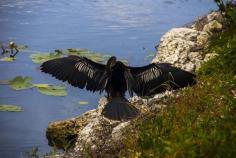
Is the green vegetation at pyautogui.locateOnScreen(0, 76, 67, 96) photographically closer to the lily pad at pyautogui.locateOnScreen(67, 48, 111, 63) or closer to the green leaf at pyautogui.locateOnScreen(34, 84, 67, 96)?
the green leaf at pyautogui.locateOnScreen(34, 84, 67, 96)

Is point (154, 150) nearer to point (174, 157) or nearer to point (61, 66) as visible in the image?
point (174, 157)

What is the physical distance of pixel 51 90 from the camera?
1137cm

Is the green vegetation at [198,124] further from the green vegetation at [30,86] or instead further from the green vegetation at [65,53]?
the green vegetation at [65,53]

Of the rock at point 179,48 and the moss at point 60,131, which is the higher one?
the rock at point 179,48

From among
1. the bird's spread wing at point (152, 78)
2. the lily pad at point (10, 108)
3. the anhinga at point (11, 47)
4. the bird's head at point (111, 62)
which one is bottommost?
the lily pad at point (10, 108)

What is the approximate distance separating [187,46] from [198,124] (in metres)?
5.75

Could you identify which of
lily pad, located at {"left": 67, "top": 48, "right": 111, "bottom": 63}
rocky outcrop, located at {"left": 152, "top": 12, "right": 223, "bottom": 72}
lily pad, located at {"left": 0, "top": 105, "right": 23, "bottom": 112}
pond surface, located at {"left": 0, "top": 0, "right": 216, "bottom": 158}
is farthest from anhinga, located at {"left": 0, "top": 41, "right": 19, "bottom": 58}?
rocky outcrop, located at {"left": 152, "top": 12, "right": 223, "bottom": 72}

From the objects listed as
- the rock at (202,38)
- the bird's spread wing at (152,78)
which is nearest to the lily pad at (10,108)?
the rock at (202,38)

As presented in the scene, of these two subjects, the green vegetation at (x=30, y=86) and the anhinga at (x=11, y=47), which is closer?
the green vegetation at (x=30, y=86)

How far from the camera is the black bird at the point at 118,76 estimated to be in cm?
666

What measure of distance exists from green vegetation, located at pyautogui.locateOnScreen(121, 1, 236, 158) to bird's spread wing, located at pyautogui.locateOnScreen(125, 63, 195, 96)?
587mm

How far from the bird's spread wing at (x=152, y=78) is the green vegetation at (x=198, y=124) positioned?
59 centimetres

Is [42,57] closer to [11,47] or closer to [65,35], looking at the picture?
[11,47]

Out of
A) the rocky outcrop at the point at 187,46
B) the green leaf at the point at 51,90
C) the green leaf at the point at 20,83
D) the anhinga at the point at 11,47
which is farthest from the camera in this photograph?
the anhinga at the point at 11,47
